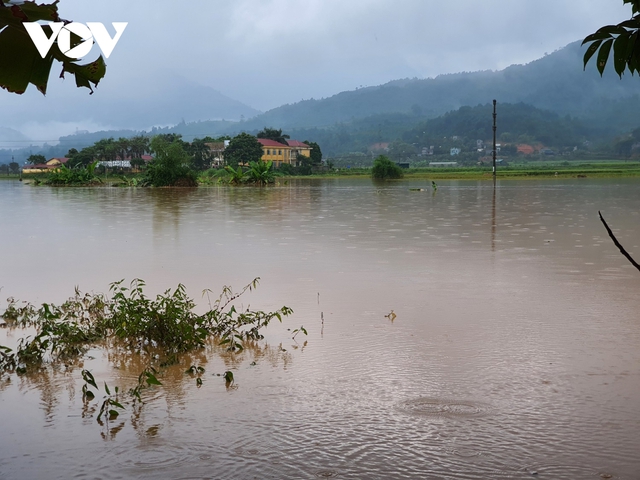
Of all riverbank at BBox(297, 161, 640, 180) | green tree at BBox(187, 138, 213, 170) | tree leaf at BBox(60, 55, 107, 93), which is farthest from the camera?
green tree at BBox(187, 138, 213, 170)

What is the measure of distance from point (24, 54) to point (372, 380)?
406 centimetres

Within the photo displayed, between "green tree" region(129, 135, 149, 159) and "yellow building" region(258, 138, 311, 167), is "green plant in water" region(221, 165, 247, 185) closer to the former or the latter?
"yellow building" region(258, 138, 311, 167)

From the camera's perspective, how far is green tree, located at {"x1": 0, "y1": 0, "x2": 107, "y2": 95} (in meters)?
2.13

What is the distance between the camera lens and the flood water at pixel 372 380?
14.0 feet

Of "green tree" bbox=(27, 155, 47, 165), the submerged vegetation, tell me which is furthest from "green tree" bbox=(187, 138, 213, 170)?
the submerged vegetation

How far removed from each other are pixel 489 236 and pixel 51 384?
12.4m

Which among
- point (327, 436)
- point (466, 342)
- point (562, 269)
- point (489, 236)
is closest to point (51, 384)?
point (327, 436)

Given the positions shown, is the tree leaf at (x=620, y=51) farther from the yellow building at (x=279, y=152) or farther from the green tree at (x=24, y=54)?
the yellow building at (x=279, y=152)

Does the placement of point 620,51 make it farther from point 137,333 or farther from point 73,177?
point 73,177

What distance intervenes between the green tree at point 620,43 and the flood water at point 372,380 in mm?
2608

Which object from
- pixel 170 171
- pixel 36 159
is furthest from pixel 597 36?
pixel 36 159

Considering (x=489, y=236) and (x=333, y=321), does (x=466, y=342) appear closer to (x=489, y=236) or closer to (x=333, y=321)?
(x=333, y=321)

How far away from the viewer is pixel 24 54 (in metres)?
2.23

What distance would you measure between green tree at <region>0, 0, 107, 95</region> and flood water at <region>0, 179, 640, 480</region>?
2.46m
